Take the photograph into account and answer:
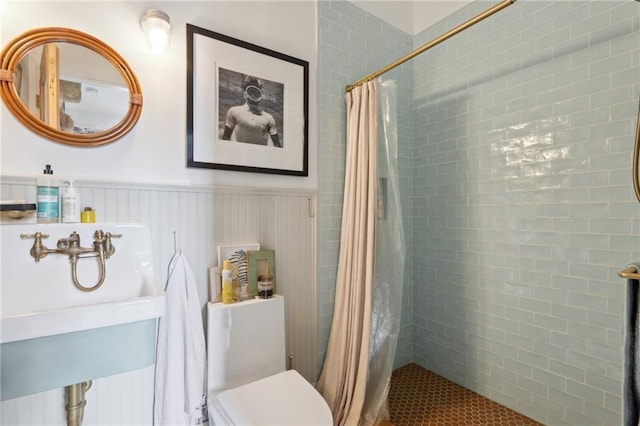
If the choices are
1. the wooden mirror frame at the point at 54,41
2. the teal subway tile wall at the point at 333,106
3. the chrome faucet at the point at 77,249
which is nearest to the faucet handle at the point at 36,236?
the chrome faucet at the point at 77,249

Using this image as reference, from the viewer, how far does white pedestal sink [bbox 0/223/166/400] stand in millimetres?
814

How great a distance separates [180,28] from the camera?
1.46m

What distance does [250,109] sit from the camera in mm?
1651

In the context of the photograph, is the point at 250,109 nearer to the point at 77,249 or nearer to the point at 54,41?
the point at 54,41

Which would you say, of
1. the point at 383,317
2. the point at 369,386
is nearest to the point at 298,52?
the point at 383,317

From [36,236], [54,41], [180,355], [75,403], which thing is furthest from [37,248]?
[54,41]

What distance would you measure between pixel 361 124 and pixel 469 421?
1.74 metres

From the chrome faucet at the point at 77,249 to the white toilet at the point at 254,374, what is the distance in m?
0.50

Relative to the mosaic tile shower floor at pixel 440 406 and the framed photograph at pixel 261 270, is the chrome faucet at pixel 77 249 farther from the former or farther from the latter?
the mosaic tile shower floor at pixel 440 406

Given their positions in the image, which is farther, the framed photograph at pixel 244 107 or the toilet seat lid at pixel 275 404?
the framed photograph at pixel 244 107

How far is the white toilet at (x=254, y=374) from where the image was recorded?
4.09ft

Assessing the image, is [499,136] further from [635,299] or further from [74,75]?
[74,75]

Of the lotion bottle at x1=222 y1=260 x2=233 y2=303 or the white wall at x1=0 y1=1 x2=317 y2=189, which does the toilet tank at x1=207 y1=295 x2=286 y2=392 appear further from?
the white wall at x1=0 y1=1 x2=317 y2=189

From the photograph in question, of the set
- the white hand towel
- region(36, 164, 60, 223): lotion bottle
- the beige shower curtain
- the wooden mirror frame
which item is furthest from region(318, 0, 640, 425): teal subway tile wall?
region(36, 164, 60, 223): lotion bottle
